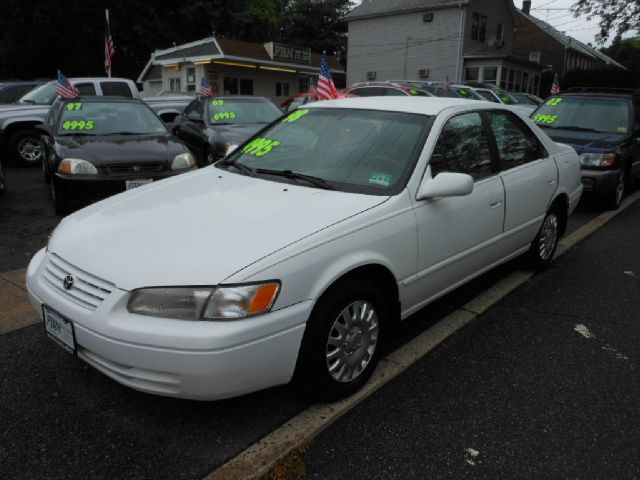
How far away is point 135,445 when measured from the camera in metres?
2.48

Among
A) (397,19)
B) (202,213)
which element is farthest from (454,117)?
(397,19)

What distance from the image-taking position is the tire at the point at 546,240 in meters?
4.73

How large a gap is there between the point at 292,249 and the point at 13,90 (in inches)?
502

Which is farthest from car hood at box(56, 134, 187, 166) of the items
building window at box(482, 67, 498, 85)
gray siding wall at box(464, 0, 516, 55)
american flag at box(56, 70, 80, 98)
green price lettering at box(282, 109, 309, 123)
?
gray siding wall at box(464, 0, 516, 55)

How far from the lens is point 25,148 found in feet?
34.0

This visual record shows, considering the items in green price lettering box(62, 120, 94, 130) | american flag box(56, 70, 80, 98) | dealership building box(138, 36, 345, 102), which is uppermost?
dealership building box(138, 36, 345, 102)

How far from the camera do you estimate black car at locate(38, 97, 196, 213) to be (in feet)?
19.7

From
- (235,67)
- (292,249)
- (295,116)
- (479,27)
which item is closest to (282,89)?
(235,67)

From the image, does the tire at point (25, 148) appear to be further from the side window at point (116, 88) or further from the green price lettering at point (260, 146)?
the green price lettering at point (260, 146)

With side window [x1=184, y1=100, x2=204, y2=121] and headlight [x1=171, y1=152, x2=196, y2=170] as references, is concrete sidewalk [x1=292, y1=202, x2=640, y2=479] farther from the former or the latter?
side window [x1=184, y1=100, x2=204, y2=121]

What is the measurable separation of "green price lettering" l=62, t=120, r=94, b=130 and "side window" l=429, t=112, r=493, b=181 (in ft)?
17.1

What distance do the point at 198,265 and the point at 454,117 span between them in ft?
6.93

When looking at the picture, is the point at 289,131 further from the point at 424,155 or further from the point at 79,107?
the point at 79,107

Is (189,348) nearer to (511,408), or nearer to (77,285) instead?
(77,285)
